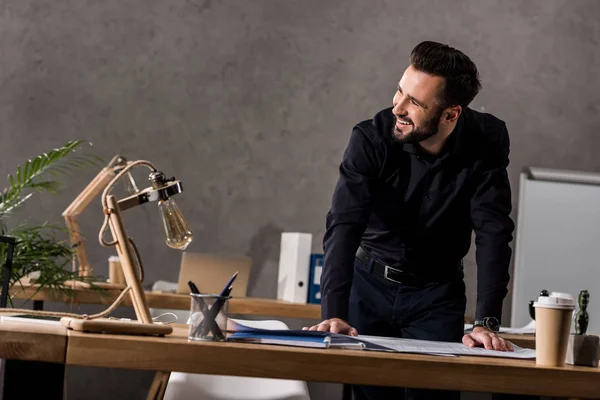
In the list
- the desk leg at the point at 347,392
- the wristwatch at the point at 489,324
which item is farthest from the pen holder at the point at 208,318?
the desk leg at the point at 347,392

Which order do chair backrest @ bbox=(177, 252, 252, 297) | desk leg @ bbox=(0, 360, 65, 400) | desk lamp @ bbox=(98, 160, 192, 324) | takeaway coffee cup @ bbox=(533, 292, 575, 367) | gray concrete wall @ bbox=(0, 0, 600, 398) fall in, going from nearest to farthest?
desk leg @ bbox=(0, 360, 65, 400), takeaway coffee cup @ bbox=(533, 292, 575, 367), desk lamp @ bbox=(98, 160, 192, 324), chair backrest @ bbox=(177, 252, 252, 297), gray concrete wall @ bbox=(0, 0, 600, 398)

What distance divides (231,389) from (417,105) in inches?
40.8

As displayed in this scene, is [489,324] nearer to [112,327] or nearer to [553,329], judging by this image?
[553,329]

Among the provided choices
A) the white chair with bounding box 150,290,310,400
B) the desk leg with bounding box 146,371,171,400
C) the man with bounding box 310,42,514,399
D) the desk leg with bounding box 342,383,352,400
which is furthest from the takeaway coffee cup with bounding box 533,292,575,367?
the desk leg with bounding box 146,371,171,400

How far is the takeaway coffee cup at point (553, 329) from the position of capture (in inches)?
64.7

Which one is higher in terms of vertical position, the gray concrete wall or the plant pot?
the gray concrete wall

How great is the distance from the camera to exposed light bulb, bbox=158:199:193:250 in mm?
1947

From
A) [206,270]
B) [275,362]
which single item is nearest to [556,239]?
[206,270]

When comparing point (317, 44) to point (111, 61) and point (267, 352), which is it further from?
point (267, 352)

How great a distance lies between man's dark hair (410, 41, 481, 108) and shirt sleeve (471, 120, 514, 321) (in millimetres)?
213

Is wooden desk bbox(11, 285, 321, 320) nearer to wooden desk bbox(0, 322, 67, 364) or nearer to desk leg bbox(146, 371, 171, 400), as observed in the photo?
desk leg bbox(146, 371, 171, 400)

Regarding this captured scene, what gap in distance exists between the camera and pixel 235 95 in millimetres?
4844

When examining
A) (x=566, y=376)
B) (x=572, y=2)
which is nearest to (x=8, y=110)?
(x=572, y=2)

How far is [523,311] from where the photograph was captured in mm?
4961
